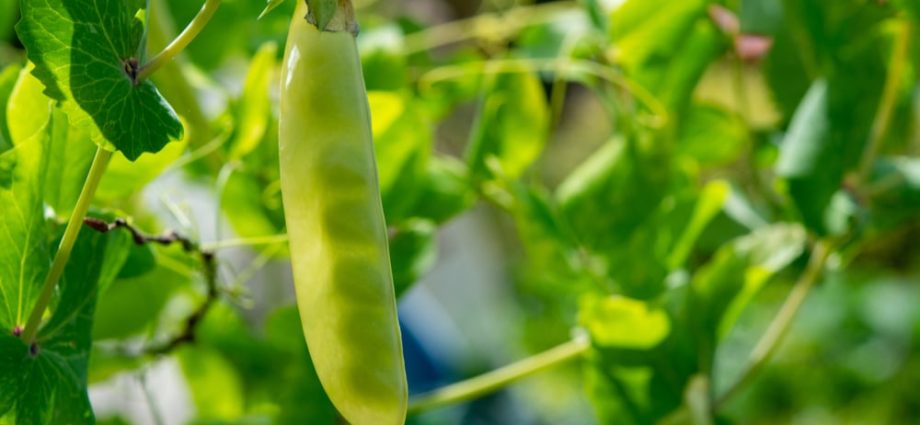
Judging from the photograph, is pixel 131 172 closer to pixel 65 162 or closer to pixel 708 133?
pixel 65 162

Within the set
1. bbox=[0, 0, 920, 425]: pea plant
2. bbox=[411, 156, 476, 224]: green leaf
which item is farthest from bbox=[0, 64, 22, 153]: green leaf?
bbox=[411, 156, 476, 224]: green leaf

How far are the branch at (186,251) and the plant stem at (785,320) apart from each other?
13 cm

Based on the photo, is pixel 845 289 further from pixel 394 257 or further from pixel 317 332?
pixel 317 332

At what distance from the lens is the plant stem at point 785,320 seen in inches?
11.7

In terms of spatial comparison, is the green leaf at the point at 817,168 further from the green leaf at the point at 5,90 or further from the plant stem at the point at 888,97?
the green leaf at the point at 5,90

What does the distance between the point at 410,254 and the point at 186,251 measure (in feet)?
0.19

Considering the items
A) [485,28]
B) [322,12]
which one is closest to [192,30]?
[322,12]

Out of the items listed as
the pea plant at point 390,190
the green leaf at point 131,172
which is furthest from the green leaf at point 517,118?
the green leaf at point 131,172

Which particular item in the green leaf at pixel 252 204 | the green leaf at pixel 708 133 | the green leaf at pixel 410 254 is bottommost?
the green leaf at pixel 708 133

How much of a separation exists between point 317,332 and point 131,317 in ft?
0.50

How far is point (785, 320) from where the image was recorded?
301mm

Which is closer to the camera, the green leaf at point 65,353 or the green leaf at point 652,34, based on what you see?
the green leaf at point 65,353

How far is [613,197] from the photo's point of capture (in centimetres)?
31

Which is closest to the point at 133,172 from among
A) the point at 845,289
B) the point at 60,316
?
the point at 60,316
